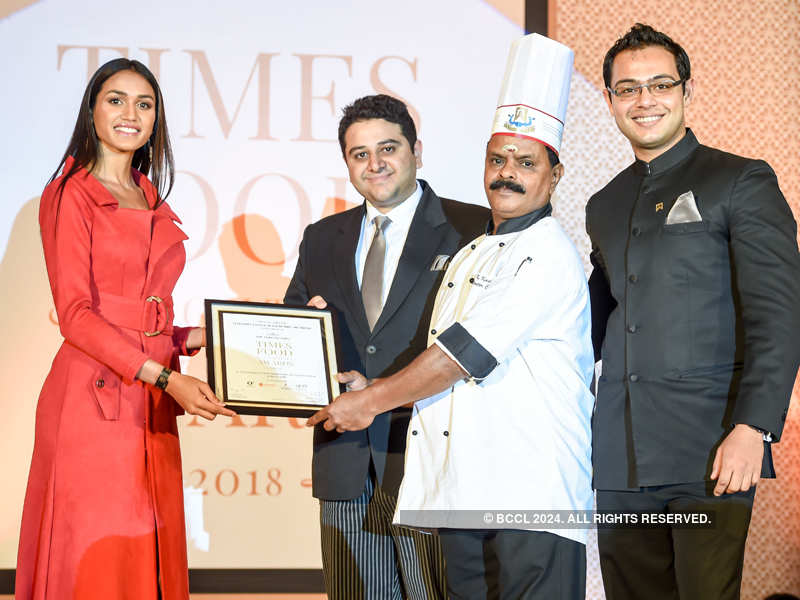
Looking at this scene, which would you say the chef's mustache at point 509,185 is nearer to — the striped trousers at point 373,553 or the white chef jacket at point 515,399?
the white chef jacket at point 515,399

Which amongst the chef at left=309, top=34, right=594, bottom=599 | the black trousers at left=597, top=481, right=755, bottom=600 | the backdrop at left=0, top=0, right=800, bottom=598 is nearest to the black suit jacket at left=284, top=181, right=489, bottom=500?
the chef at left=309, top=34, right=594, bottom=599

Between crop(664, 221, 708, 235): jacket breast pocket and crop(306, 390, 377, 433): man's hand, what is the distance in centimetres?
79

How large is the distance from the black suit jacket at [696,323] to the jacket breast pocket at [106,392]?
1206 mm


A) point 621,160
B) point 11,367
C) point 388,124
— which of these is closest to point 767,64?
point 621,160

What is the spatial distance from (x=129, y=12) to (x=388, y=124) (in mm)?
1780

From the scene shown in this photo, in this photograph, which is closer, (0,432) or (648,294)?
(648,294)

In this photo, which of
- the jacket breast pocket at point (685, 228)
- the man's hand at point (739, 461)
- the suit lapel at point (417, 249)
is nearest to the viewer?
the man's hand at point (739, 461)

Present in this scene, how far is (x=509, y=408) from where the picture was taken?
193 centimetres

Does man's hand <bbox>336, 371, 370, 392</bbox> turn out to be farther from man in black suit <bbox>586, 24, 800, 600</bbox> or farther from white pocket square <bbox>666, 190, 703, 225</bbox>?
white pocket square <bbox>666, 190, 703, 225</bbox>

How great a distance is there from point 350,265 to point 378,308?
0.15 m

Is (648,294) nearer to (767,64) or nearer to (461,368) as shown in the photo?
(461,368)

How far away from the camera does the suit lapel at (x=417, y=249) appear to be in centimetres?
235

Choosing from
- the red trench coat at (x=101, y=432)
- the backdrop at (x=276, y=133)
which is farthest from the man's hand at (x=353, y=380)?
the backdrop at (x=276, y=133)

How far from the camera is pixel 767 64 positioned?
3.87m
